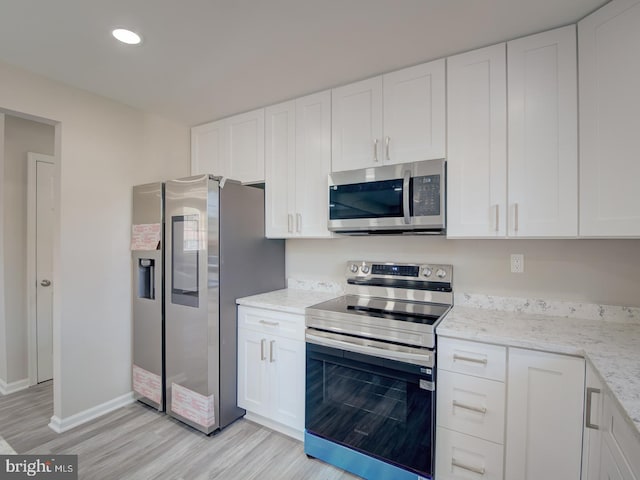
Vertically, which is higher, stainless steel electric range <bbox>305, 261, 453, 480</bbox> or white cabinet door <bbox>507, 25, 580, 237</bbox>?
white cabinet door <bbox>507, 25, 580, 237</bbox>

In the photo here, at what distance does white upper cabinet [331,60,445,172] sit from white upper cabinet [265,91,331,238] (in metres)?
0.11

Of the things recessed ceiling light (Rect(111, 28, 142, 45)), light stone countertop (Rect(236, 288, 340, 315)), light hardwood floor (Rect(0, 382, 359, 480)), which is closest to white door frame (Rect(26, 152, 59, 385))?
light hardwood floor (Rect(0, 382, 359, 480))

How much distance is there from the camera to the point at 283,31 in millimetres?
1680

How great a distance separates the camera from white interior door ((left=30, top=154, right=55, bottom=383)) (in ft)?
9.64

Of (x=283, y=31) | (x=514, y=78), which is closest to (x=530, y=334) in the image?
(x=514, y=78)

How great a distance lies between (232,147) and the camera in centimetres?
277

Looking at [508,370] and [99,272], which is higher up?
[99,272]

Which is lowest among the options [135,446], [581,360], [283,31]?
[135,446]

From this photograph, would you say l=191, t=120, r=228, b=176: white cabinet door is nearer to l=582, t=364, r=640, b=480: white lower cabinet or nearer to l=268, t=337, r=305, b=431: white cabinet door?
l=268, t=337, r=305, b=431: white cabinet door

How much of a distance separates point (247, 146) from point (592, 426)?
2697 millimetres

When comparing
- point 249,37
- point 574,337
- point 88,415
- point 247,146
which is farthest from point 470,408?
point 88,415

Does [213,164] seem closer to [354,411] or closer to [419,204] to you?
[419,204]

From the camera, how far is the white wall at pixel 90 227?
7.30ft

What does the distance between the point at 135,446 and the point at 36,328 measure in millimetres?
1768
